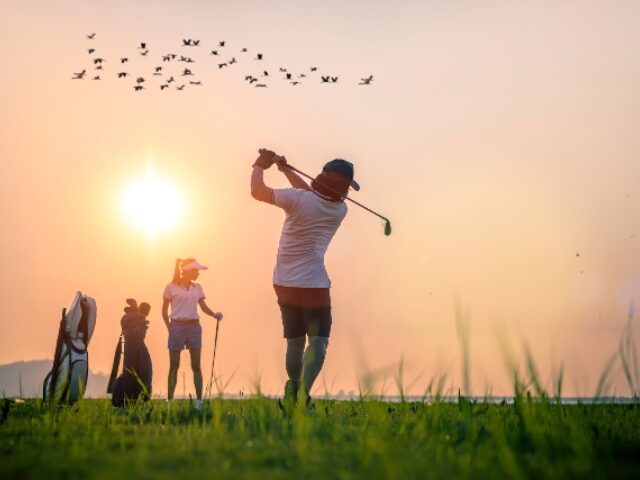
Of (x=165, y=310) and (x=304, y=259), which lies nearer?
(x=304, y=259)

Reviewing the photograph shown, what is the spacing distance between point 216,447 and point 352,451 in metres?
0.77

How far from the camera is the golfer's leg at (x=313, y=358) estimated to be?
7590 mm

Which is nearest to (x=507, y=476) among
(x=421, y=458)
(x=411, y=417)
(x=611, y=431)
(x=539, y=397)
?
(x=421, y=458)

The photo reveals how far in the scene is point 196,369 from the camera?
12094 mm

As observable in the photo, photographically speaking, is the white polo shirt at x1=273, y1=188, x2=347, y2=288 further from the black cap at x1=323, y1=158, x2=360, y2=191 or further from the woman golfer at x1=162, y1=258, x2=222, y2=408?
the woman golfer at x1=162, y1=258, x2=222, y2=408

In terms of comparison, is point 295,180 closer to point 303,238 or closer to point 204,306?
point 303,238

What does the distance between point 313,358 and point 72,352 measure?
390cm

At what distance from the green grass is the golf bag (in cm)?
372

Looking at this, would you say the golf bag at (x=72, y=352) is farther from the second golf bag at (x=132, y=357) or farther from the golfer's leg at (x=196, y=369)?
the golfer's leg at (x=196, y=369)

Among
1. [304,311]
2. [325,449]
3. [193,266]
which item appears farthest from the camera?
[193,266]

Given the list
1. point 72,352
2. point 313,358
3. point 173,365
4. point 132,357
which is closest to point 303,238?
point 313,358

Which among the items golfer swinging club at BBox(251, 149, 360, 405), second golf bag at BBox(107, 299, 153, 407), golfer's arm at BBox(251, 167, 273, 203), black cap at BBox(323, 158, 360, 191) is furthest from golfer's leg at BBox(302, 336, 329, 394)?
second golf bag at BBox(107, 299, 153, 407)

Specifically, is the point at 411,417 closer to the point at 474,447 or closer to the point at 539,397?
the point at 539,397

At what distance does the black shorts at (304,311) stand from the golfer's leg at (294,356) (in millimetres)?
57
